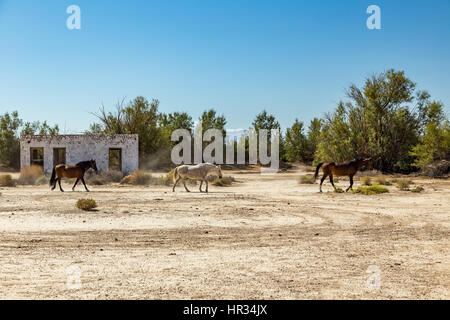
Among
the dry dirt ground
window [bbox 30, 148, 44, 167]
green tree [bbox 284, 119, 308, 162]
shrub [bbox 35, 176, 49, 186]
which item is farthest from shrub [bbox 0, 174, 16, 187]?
green tree [bbox 284, 119, 308, 162]

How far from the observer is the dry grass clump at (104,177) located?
25.7 m

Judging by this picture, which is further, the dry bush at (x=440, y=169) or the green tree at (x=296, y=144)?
the green tree at (x=296, y=144)

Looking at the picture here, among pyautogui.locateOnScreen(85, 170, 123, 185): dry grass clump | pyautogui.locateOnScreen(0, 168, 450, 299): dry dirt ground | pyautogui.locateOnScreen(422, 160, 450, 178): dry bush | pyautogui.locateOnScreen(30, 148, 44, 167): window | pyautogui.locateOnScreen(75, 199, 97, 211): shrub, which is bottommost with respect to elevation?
pyautogui.locateOnScreen(0, 168, 450, 299): dry dirt ground

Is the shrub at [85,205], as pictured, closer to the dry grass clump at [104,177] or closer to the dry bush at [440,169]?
the dry grass clump at [104,177]

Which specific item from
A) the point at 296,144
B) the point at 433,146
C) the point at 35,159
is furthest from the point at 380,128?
the point at 35,159

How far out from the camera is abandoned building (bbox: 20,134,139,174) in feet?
97.6

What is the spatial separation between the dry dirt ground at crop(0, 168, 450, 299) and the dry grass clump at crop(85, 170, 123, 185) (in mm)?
11299

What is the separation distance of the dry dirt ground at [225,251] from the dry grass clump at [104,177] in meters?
11.3

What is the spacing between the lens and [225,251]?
7887 mm

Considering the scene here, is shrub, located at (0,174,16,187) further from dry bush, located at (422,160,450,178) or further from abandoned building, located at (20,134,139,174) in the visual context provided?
dry bush, located at (422,160,450,178)

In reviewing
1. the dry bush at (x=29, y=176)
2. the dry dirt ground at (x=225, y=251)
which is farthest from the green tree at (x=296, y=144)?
the dry dirt ground at (x=225, y=251)

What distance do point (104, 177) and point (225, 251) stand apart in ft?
66.7

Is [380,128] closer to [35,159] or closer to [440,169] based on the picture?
[440,169]

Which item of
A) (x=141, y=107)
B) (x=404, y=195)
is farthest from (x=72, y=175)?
(x=141, y=107)
